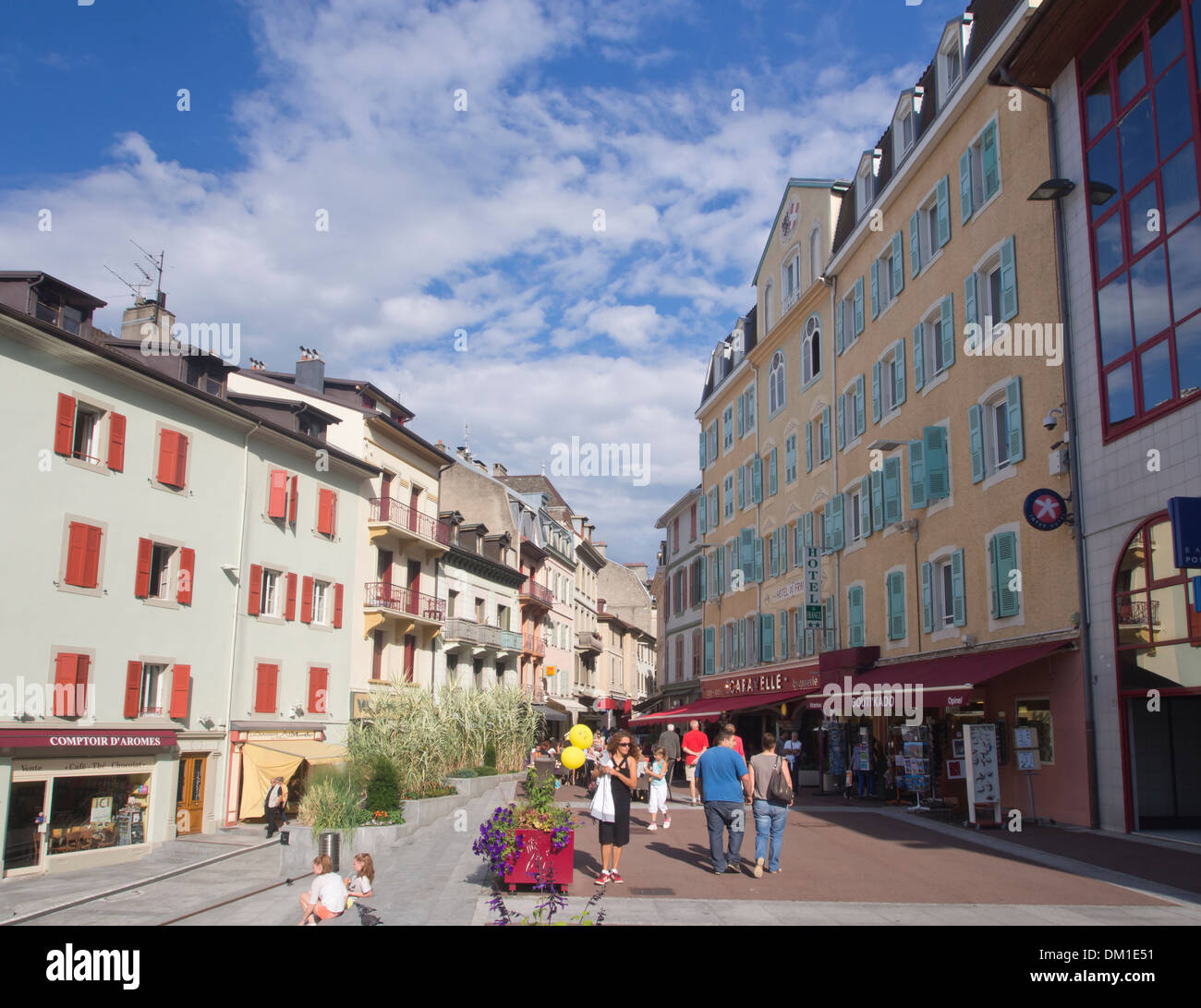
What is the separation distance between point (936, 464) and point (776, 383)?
45.0 ft

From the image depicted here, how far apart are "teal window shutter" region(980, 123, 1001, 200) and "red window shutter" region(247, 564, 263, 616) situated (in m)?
19.6

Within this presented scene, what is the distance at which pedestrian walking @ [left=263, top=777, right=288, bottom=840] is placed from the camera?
23.7 m

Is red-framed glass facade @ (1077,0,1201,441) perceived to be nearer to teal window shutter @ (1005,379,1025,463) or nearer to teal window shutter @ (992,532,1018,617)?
teal window shutter @ (1005,379,1025,463)

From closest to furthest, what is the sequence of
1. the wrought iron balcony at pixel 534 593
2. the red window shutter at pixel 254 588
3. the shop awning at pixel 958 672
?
the shop awning at pixel 958 672 → the red window shutter at pixel 254 588 → the wrought iron balcony at pixel 534 593

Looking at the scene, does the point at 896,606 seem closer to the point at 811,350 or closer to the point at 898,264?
the point at 898,264

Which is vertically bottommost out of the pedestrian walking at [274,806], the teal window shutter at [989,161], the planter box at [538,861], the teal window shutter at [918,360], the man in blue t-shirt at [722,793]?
the pedestrian walking at [274,806]

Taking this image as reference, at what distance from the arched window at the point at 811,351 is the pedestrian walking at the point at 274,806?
61.6 ft

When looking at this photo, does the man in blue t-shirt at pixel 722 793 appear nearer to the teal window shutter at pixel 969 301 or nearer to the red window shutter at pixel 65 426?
the teal window shutter at pixel 969 301

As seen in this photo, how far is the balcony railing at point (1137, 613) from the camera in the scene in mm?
14531

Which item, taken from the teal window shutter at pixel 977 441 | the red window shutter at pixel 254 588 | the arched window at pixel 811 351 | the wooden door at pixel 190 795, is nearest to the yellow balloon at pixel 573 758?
the teal window shutter at pixel 977 441

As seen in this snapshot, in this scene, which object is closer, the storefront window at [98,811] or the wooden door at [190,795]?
the storefront window at [98,811]

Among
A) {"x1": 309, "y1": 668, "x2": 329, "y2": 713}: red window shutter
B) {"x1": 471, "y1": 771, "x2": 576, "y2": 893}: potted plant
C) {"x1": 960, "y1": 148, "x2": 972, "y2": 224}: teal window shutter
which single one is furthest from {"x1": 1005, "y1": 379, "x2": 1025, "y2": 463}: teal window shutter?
{"x1": 309, "y1": 668, "x2": 329, "y2": 713}: red window shutter
